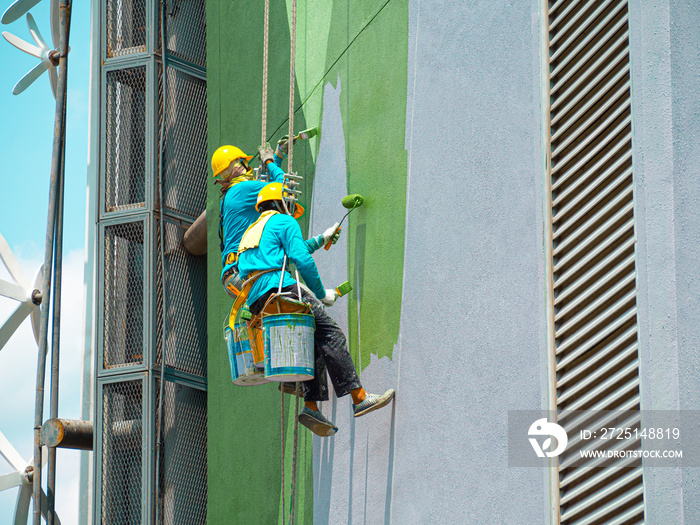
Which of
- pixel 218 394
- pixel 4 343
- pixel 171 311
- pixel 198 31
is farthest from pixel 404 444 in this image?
pixel 4 343

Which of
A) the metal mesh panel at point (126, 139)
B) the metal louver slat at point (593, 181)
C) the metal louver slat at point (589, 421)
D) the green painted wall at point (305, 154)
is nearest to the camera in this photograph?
the metal louver slat at point (589, 421)

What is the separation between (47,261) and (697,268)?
32.7 ft

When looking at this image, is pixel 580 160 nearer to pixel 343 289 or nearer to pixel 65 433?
pixel 343 289

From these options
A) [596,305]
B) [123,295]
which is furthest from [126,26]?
[596,305]

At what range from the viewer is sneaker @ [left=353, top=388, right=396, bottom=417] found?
7.00 m

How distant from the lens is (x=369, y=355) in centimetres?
769

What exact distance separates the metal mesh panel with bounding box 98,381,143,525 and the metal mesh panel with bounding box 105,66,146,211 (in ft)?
7.99

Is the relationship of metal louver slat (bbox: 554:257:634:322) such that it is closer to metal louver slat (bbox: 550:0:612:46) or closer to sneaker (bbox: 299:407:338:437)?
metal louver slat (bbox: 550:0:612:46)

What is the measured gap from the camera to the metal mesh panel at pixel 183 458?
12.2m

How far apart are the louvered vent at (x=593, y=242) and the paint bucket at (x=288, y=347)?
2140mm

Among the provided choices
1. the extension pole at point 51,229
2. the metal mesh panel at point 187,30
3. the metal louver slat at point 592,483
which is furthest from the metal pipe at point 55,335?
the metal louver slat at point 592,483

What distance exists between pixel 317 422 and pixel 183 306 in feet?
19.6

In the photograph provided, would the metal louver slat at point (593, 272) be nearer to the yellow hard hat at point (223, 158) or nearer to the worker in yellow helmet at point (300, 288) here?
the worker in yellow helmet at point (300, 288)

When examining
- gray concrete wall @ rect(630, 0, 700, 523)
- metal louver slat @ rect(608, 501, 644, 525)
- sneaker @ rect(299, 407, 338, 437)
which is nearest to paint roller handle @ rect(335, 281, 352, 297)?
sneaker @ rect(299, 407, 338, 437)
